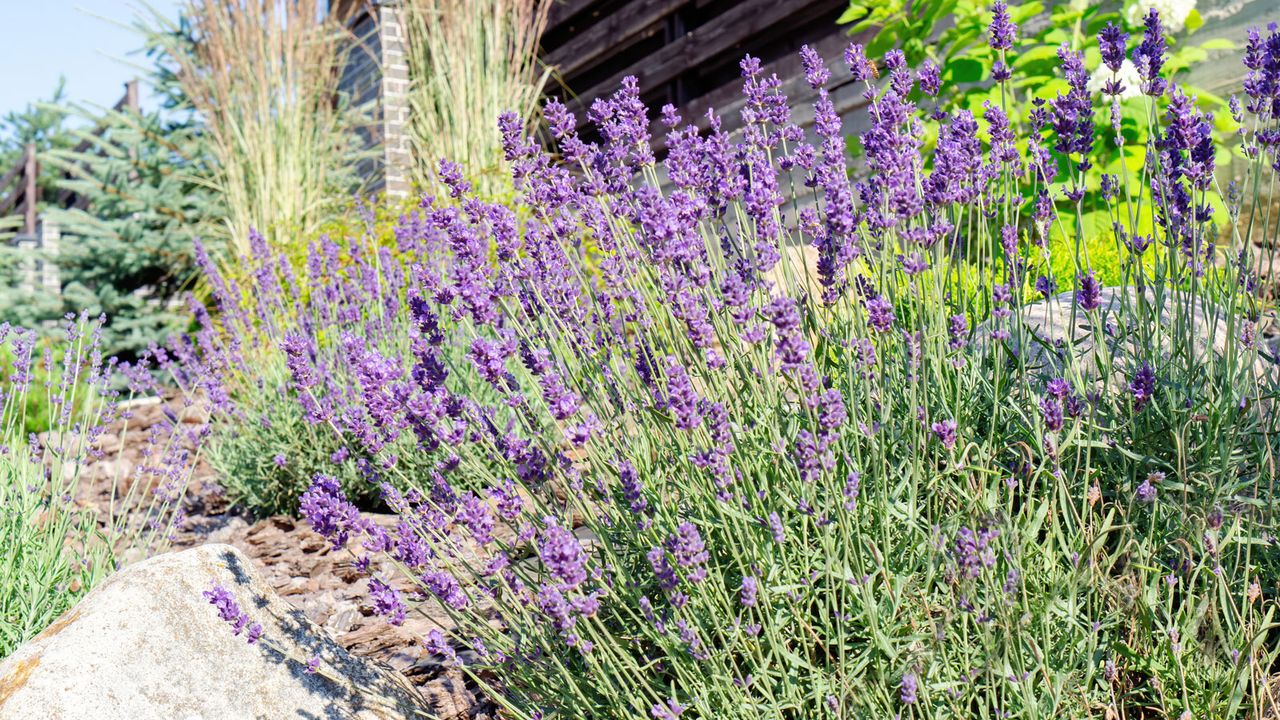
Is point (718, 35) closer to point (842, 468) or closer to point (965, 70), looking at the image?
point (965, 70)

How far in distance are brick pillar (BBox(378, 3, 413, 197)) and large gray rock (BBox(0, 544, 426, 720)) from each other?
7084 millimetres

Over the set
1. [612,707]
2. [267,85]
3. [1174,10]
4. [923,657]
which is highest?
[267,85]

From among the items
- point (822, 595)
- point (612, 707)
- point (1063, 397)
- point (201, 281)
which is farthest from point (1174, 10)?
point (201, 281)

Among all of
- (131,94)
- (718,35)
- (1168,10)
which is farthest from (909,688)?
(131,94)

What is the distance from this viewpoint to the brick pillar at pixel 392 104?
925 centimetres

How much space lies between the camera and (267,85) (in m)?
7.77

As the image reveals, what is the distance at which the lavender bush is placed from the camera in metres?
1.58

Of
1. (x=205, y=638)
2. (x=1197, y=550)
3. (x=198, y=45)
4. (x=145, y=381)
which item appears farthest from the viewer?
(x=198, y=45)

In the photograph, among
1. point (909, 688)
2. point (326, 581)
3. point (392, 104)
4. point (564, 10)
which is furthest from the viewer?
point (392, 104)

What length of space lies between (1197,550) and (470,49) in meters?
6.41

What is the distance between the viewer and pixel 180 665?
2104 mm

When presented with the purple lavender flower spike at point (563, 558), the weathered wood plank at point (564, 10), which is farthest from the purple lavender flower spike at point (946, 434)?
the weathered wood plank at point (564, 10)

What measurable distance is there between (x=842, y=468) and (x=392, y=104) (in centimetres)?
837

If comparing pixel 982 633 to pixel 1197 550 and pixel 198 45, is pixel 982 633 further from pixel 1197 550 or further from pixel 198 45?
pixel 198 45
